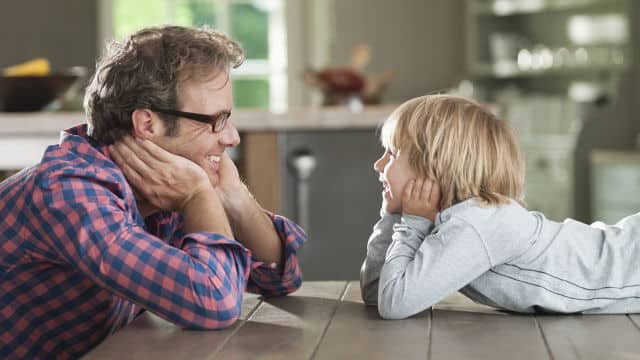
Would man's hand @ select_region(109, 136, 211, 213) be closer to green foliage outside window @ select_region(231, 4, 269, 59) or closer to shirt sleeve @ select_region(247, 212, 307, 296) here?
shirt sleeve @ select_region(247, 212, 307, 296)

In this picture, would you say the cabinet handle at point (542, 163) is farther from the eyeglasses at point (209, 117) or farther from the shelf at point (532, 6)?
the eyeglasses at point (209, 117)

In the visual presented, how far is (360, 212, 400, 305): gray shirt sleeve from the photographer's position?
1.66m

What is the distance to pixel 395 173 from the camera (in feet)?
5.38

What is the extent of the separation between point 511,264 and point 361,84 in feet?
8.32

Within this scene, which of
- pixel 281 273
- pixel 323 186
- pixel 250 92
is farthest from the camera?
pixel 250 92

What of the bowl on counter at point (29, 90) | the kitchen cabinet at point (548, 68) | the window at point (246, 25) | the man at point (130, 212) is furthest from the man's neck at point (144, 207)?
the window at point (246, 25)

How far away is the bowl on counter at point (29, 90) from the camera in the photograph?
11.8 feet

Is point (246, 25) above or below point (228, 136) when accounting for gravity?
above

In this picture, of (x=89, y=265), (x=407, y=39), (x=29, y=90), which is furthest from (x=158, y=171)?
(x=407, y=39)

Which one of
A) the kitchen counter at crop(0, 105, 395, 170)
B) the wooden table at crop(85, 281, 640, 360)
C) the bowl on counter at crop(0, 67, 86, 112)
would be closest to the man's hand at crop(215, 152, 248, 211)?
the wooden table at crop(85, 281, 640, 360)

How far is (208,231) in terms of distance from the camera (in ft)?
5.17

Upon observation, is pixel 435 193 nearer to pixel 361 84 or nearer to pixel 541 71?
pixel 361 84

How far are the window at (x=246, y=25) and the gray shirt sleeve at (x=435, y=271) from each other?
5.82m

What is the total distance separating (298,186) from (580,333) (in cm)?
201
